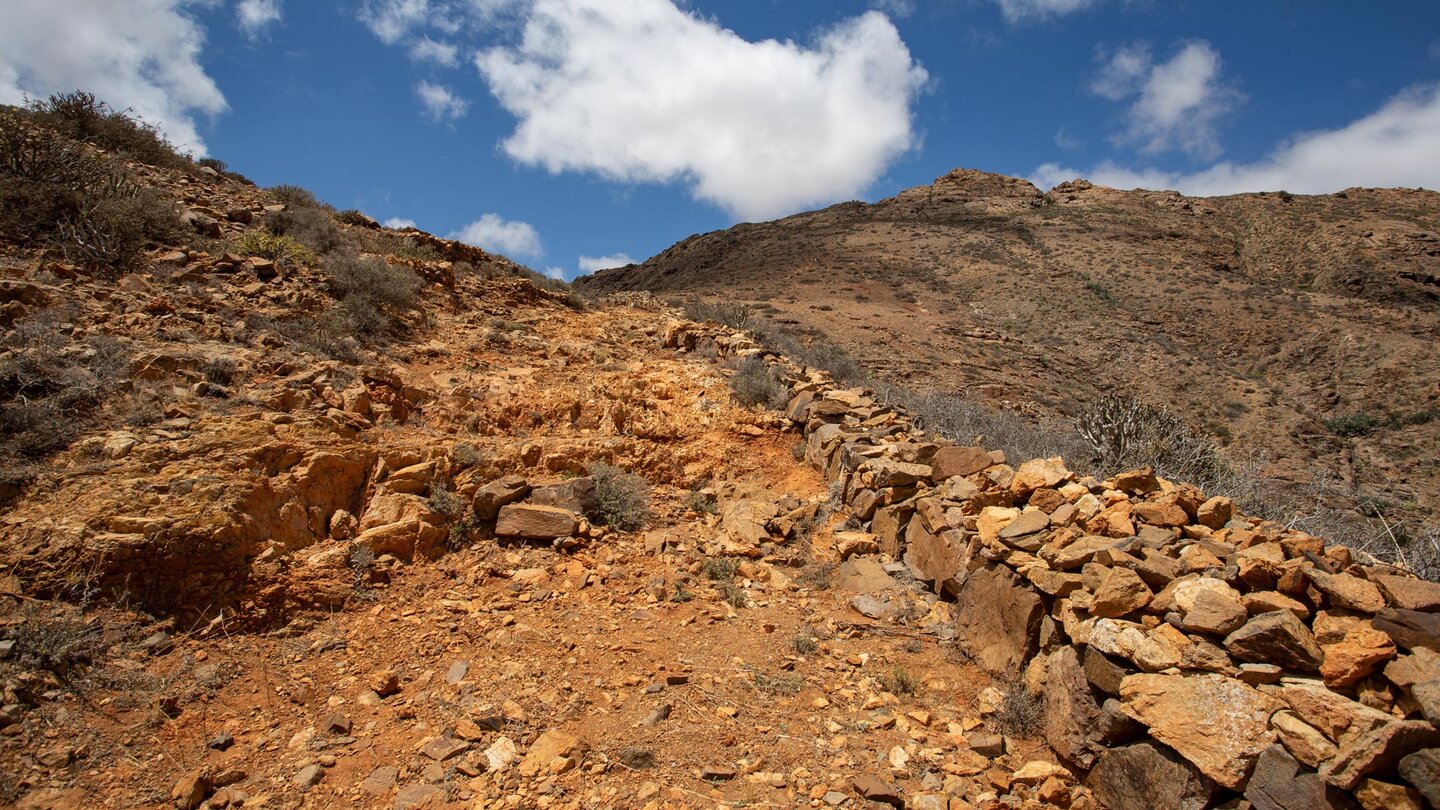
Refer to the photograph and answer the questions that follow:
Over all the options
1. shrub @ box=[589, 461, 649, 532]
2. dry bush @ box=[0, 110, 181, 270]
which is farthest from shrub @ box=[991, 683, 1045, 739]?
dry bush @ box=[0, 110, 181, 270]

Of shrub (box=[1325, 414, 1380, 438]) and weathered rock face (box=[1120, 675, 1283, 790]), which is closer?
weathered rock face (box=[1120, 675, 1283, 790])

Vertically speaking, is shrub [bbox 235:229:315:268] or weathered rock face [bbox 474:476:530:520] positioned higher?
shrub [bbox 235:229:315:268]

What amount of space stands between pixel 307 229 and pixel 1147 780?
1124 centimetres

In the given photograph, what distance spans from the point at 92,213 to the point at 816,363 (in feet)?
33.0

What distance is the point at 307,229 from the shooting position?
959cm

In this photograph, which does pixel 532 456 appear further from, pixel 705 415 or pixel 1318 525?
pixel 1318 525

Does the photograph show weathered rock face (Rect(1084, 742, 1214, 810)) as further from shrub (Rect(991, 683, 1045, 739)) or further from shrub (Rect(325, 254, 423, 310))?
shrub (Rect(325, 254, 423, 310))

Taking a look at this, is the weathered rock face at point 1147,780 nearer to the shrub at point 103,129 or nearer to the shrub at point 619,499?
the shrub at point 619,499

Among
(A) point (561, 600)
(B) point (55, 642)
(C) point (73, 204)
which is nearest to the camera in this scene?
(B) point (55, 642)

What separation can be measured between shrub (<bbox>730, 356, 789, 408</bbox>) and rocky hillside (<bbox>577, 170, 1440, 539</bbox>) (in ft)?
24.5

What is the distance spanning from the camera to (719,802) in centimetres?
311

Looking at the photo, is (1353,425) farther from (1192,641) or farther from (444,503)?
(444,503)

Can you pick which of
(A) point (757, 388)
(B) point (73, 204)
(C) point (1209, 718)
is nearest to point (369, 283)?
(B) point (73, 204)

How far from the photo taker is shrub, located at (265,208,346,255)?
370 inches
